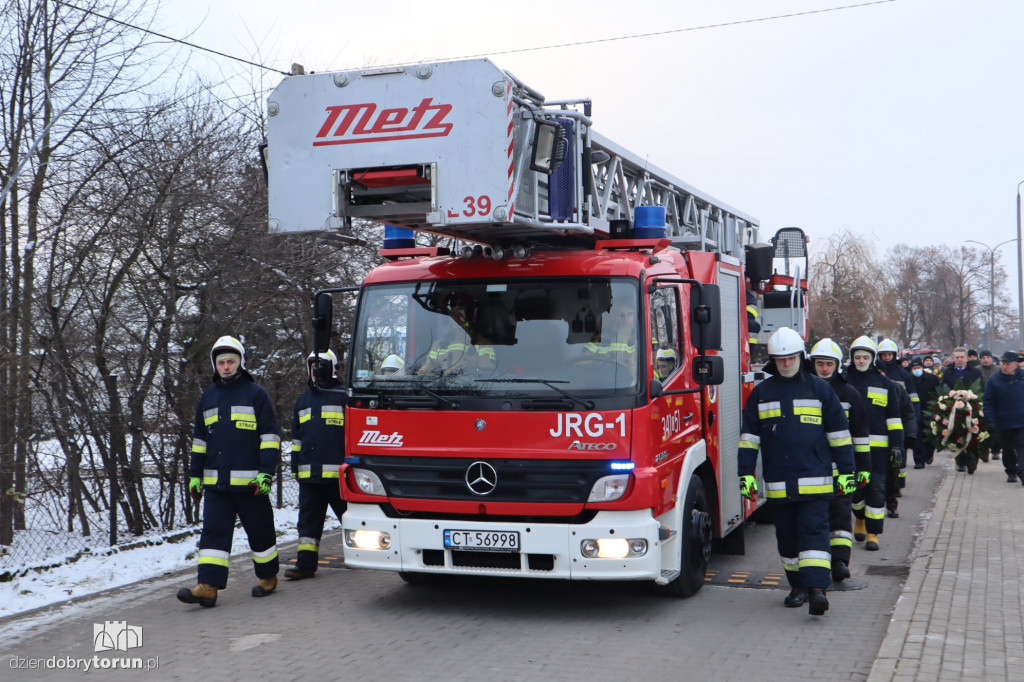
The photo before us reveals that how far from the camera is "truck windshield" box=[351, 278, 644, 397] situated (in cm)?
648

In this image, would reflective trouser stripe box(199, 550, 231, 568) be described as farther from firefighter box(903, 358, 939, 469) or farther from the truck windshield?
firefighter box(903, 358, 939, 469)

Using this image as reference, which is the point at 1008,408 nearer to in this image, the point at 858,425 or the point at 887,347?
the point at 887,347

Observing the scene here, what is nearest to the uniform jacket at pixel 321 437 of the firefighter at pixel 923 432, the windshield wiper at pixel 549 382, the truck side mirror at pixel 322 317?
the truck side mirror at pixel 322 317

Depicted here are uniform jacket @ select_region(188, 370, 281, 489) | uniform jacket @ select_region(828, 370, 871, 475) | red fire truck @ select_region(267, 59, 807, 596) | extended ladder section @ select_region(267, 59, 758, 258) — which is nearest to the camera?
extended ladder section @ select_region(267, 59, 758, 258)

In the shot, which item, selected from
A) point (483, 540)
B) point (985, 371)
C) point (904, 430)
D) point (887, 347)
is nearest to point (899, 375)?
point (887, 347)

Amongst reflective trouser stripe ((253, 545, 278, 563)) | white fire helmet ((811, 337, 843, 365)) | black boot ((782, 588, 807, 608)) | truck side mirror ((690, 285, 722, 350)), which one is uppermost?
truck side mirror ((690, 285, 722, 350))

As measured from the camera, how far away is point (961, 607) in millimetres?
6480

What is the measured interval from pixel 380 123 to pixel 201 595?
349 cm

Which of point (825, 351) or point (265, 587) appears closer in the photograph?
point (265, 587)

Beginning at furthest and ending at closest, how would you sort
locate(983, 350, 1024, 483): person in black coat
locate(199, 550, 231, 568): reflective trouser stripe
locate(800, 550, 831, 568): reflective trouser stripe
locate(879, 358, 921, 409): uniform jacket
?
locate(983, 350, 1024, 483): person in black coat < locate(879, 358, 921, 409): uniform jacket < locate(199, 550, 231, 568): reflective trouser stripe < locate(800, 550, 831, 568): reflective trouser stripe

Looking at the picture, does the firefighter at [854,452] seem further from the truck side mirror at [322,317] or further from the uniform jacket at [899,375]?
the truck side mirror at [322,317]

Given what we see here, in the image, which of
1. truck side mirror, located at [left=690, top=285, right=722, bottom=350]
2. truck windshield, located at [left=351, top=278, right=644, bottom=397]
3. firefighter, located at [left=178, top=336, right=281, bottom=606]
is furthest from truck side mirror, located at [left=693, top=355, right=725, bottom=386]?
firefighter, located at [left=178, top=336, right=281, bottom=606]

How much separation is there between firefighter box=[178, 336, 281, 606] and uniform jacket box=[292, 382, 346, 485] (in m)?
0.82

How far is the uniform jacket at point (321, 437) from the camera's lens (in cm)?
827
